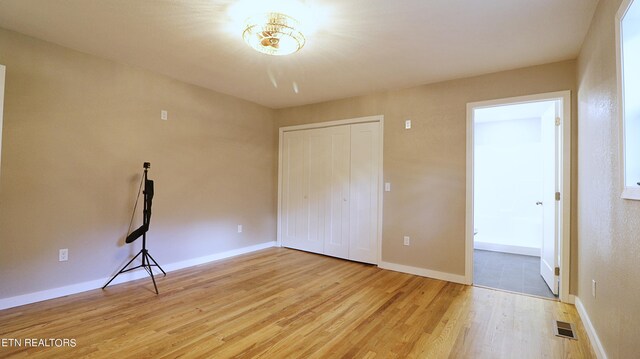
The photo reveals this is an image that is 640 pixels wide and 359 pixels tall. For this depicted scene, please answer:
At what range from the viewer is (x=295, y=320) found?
2.40 metres

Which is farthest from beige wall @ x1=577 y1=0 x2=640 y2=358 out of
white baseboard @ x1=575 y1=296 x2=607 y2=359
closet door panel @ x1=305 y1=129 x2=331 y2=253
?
closet door panel @ x1=305 y1=129 x2=331 y2=253

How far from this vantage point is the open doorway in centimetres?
295

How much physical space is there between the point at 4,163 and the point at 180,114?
67.1 inches

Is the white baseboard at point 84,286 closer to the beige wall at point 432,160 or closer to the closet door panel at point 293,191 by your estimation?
the closet door panel at point 293,191

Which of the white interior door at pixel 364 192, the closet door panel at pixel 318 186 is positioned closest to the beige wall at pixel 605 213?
the white interior door at pixel 364 192

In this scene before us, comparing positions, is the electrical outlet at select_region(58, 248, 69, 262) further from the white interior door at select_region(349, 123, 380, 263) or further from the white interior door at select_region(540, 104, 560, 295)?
the white interior door at select_region(540, 104, 560, 295)

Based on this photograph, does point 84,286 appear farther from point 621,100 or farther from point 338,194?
point 621,100

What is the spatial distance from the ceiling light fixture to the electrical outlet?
266cm

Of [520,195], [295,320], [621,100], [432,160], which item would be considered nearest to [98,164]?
[295,320]

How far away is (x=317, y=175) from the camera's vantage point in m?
4.68

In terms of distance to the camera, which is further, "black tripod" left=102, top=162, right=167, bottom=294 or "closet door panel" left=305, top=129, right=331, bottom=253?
"closet door panel" left=305, top=129, right=331, bottom=253

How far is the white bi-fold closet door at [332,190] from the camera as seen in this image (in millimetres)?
4121

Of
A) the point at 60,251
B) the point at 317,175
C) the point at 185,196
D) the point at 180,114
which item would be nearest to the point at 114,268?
the point at 60,251

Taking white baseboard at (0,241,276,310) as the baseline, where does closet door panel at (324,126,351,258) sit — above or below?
above
